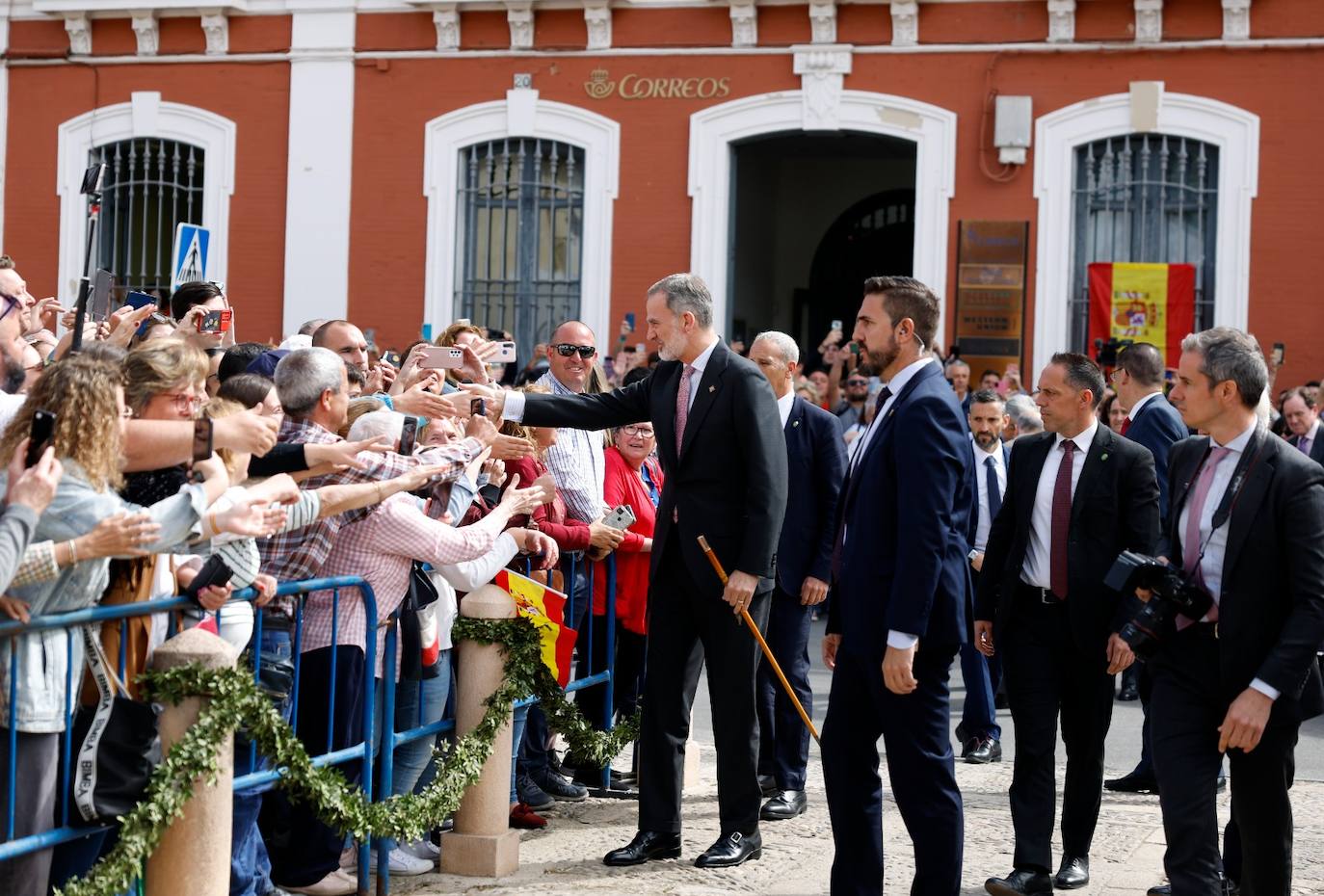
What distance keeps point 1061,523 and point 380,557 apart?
261 cm

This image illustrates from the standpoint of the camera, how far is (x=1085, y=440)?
677 centimetres

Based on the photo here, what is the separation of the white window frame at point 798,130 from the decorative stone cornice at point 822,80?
0.06 m

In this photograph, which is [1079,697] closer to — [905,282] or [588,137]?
[905,282]

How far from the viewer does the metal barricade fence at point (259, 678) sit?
4.47 meters

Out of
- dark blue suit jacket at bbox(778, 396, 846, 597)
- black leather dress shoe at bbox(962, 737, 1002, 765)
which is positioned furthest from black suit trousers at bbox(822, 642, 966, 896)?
black leather dress shoe at bbox(962, 737, 1002, 765)

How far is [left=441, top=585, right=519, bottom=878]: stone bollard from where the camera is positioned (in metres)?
6.39

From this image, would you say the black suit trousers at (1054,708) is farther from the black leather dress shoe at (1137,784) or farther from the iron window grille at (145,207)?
the iron window grille at (145,207)

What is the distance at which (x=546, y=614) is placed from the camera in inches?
270

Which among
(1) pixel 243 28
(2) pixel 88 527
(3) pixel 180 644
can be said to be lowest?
(3) pixel 180 644

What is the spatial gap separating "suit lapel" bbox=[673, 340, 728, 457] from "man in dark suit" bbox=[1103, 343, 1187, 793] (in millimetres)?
2450

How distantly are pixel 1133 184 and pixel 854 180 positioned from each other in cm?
499

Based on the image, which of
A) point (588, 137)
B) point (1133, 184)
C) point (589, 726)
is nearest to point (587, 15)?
point (588, 137)

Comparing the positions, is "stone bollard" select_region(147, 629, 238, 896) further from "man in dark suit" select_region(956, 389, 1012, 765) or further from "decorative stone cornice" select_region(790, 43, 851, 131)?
"decorative stone cornice" select_region(790, 43, 851, 131)

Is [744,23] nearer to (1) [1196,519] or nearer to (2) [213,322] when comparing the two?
(2) [213,322]
